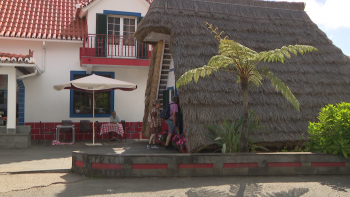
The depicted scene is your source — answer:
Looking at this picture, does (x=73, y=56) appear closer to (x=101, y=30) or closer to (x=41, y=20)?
(x=101, y=30)

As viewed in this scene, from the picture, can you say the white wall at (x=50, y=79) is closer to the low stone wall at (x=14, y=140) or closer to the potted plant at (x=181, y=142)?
the low stone wall at (x=14, y=140)

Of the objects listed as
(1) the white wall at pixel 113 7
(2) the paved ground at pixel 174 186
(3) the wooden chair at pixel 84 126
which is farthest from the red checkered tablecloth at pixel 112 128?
(2) the paved ground at pixel 174 186

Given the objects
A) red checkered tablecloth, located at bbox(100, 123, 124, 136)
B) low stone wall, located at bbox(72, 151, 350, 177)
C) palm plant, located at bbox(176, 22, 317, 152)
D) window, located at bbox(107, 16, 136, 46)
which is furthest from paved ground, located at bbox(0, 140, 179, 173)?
window, located at bbox(107, 16, 136, 46)

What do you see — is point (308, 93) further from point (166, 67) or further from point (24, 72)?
point (24, 72)

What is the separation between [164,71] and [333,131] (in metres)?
5.99

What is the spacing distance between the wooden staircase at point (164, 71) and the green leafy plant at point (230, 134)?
14.5ft

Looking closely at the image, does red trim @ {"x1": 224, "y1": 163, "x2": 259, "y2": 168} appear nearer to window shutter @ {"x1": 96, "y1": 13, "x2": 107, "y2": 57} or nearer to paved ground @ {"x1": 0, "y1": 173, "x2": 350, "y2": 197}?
paved ground @ {"x1": 0, "y1": 173, "x2": 350, "y2": 197}

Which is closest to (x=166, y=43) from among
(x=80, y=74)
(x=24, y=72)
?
(x=80, y=74)

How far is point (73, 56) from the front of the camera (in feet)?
44.0

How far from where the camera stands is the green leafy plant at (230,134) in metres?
6.91

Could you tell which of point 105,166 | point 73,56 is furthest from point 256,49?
point 73,56

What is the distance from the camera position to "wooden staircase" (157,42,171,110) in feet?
36.1

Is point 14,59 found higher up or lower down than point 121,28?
lower down

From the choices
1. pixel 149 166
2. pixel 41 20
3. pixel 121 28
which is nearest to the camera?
pixel 149 166
